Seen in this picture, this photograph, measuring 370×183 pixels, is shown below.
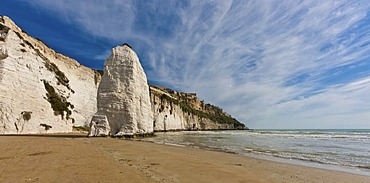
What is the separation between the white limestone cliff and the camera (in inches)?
736

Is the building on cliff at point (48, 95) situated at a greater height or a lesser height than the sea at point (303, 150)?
greater

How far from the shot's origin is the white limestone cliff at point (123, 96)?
1869 cm

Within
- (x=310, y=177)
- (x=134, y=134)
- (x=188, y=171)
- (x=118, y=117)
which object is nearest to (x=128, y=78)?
(x=118, y=117)

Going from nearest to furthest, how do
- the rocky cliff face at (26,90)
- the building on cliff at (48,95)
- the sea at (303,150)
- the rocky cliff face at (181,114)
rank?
1. the sea at (303,150)
2. the rocky cliff face at (26,90)
3. the building on cliff at (48,95)
4. the rocky cliff face at (181,114)

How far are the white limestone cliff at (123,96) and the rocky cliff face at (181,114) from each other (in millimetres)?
29427

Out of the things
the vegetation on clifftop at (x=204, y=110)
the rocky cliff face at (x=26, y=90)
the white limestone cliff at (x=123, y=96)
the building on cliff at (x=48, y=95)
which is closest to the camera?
the rocky cliff face at (x=26, y=90)

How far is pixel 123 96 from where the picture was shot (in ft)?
63.8

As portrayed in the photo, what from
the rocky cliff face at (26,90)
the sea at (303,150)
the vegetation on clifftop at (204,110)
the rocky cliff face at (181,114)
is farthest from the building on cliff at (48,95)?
the vegetation on clifftop at (204,110)

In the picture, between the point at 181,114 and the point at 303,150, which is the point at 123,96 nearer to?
the point at 303,150

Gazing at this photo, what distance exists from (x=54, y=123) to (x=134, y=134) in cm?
946

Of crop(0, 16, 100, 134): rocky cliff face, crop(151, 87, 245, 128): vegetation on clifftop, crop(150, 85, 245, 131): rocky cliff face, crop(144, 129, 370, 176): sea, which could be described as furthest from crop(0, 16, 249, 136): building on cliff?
crop(151, 87, 245, 128): vegetation on clifftop

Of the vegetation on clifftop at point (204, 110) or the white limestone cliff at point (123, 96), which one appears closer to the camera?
the white limestone cliff at point (123, 96)

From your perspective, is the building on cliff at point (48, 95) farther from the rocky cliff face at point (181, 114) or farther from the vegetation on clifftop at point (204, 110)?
the vegetation on clifftop at point (204, 110)

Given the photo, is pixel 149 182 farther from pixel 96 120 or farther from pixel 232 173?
pixel 96 120
